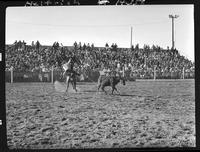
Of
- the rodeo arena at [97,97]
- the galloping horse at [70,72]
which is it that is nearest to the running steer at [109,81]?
the rodeo arena at [97,97]

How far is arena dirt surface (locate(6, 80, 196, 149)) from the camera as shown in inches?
221

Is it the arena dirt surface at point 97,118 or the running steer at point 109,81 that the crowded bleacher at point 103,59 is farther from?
the arena dirt surface at point 97,118

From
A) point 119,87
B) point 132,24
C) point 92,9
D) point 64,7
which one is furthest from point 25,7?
point 119,87

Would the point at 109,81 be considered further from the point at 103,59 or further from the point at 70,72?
the point at 70,72

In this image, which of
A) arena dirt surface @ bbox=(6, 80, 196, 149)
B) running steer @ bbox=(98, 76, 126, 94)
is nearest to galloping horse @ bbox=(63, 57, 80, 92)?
arena dirt surface @ bbox=(6, 80, 196, 149)

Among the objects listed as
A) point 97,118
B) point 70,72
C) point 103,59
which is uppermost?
point 103,59

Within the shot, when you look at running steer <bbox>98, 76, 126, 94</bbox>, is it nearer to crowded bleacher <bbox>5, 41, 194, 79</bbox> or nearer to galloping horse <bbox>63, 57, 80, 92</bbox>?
crowded bleacher <bbox>5, 41, 194, 79</bbox>

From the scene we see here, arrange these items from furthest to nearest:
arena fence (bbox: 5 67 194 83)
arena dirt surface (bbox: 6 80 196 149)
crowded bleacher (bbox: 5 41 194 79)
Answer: arena fence (bbox: 5 67 194 83) → crowded bleacher (bbox: 5 41 194 79) → arena dirt surface (bbox: 6 80 196 149)

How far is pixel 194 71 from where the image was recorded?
5617 millimetres

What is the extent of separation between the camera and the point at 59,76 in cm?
630

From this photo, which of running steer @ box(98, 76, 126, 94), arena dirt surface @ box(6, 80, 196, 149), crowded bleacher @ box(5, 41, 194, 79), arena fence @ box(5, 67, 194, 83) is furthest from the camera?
running steer @ box(98, 76, 126, 94)

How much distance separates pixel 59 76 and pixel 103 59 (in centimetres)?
77

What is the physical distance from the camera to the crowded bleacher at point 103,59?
5938 mm

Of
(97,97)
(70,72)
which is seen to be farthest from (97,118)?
(70,72)
